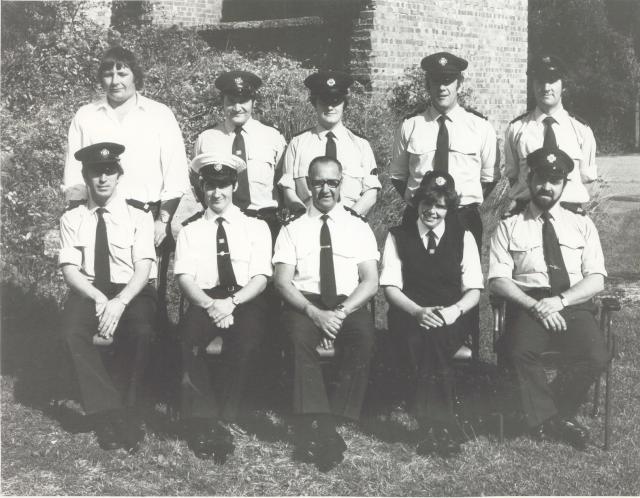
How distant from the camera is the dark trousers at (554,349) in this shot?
467 cm

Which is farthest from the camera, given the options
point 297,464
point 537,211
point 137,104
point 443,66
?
point 137,104

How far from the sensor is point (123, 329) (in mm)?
4910

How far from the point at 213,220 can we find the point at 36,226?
3.42 metres

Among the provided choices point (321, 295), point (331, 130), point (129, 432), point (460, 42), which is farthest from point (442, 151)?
point (460, 42)

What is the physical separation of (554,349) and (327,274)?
139cm

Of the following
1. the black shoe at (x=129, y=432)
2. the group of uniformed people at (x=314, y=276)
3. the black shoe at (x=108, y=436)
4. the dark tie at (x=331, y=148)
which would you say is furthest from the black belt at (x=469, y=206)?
the black shoe at (x=108, y=436)

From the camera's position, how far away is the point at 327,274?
4.98 m

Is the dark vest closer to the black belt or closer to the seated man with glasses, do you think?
the seated man with glasses

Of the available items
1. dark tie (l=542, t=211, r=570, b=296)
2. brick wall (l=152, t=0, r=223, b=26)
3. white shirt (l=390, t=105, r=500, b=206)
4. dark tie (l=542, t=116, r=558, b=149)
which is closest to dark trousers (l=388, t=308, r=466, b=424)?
dark tie (l=542, t=211, r=570, b=296)

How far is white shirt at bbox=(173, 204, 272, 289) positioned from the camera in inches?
199

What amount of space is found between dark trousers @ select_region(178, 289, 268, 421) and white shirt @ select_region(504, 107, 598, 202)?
2057 millimetres

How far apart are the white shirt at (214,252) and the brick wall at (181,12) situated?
31.9 ft

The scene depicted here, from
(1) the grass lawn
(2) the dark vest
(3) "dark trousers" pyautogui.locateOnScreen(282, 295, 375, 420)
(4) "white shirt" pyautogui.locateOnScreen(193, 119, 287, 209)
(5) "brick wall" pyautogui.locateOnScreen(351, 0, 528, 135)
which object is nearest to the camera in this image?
(1) the grass lawn

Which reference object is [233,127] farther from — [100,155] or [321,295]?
[321,295]
